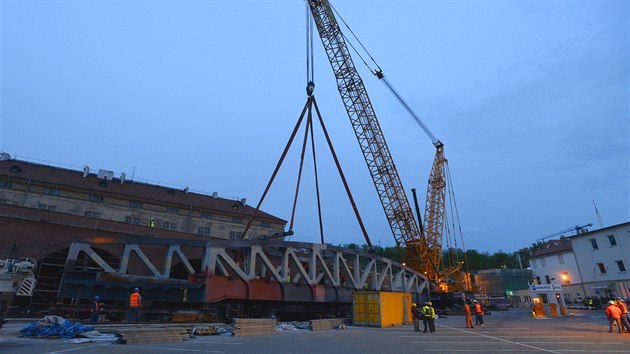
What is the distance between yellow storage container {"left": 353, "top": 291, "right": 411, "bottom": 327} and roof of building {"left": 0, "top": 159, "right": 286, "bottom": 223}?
28.9 m

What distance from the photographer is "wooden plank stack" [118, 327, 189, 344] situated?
10.9 m

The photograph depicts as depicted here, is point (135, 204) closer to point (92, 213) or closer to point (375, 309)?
point (92, 213)

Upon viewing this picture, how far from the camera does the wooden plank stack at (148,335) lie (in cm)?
1094

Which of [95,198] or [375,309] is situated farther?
[95,198]

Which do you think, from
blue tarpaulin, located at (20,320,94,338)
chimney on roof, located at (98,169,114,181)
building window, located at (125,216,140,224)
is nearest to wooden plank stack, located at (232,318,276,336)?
blue tarpaulin, located at (20,320,94,338)

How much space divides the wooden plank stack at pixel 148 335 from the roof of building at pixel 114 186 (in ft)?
106

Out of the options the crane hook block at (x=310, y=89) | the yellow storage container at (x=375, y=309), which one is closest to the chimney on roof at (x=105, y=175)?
the crane hook block at (x=310, y=89)

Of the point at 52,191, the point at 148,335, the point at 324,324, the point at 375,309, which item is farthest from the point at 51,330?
the point at 52,191

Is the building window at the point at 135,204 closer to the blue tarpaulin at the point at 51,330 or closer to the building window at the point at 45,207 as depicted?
the building window at the point at 45,207

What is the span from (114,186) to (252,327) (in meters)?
34.7

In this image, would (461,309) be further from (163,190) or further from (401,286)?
(163,190)

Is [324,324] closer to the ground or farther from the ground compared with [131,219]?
closer to the ground

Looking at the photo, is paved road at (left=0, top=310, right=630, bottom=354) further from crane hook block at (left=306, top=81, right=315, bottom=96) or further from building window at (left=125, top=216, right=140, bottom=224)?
building window at (left=125, top=216, right=140, bottom=224)

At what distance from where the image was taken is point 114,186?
4159 centimetres
